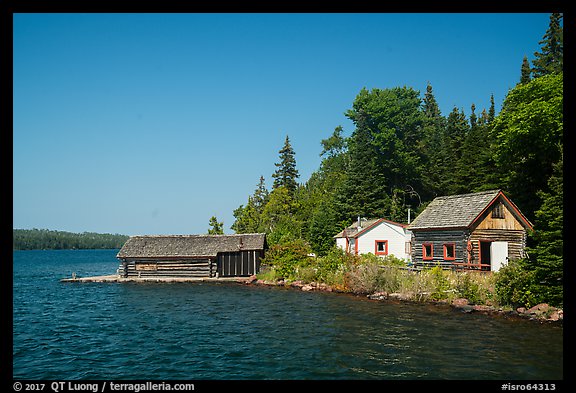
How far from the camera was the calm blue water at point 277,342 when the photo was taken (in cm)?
1575

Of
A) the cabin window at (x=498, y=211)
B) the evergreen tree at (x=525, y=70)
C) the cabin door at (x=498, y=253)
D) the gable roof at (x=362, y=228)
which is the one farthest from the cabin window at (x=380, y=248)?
the evergreen tree at (x=525, y=70)

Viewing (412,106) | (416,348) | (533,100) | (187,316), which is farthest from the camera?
(412,106)

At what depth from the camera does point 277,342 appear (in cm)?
1998

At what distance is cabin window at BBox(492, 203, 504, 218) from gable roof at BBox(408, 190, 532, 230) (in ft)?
1.78

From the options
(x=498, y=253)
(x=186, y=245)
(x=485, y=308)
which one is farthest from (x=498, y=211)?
(x=186, y=245)

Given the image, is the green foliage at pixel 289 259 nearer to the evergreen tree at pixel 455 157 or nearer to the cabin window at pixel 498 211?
the cabin window at pixel 498 211

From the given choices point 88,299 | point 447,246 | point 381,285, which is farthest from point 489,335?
point 88,299

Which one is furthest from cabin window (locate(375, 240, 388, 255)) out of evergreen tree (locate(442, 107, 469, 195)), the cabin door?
evergreen tree (locate(442, 107, 469, 195))

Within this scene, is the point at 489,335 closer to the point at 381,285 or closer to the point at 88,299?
the point at 381,285

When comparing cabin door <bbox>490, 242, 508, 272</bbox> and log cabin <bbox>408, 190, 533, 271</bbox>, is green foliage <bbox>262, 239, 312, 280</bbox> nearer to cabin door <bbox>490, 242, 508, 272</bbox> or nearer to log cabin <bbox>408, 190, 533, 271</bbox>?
log cabin <bbox>408, 190, 533, 271</bbox>

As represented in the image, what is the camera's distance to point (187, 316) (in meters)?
27.0

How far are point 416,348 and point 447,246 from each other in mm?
19146

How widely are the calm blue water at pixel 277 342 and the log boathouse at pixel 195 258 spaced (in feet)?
54.0
